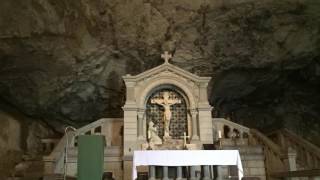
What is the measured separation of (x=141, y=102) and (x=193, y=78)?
167 cm

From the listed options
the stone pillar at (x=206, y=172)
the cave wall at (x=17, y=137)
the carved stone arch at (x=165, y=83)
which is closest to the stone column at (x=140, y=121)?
the carved stone arch at (x=165, y=83)

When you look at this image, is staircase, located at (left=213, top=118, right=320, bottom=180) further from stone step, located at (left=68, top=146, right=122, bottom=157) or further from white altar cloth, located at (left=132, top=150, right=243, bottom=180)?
stone step, located at (left=68, top=146, right=122, bottom=157)

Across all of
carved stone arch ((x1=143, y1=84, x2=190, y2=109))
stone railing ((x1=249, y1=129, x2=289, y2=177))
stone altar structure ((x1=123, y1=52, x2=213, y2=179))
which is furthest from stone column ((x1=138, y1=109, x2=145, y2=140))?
stone railing ((x1=249, y1=129, x2=289, y2=177))

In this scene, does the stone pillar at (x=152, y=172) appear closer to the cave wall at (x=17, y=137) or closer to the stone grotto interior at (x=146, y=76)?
the stone grotto interior at (x=146, y=76)

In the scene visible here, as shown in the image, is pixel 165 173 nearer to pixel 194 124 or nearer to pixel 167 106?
pixel 194 124

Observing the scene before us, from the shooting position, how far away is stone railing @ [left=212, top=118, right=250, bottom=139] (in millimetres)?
10500

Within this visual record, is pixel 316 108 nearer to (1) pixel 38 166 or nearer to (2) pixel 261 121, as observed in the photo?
(2) pixel 261 121

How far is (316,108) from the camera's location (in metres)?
13.5

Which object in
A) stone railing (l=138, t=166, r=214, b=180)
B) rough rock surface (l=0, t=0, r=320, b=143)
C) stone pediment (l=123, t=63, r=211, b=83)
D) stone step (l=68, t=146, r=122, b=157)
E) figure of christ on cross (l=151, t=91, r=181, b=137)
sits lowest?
stone railing (l=138, t=166, r=214, b=180)

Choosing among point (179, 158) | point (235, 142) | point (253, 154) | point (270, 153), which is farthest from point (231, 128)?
point (179, 158)

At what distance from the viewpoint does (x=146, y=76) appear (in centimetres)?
967

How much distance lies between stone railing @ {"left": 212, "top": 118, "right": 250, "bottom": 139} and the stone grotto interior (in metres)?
0.03

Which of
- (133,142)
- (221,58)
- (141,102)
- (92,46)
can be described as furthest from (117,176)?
(221,58)

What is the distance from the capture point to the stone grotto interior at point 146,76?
9.05 metres
